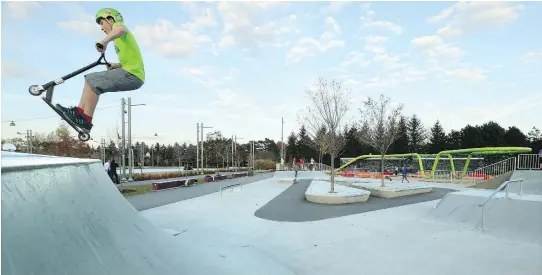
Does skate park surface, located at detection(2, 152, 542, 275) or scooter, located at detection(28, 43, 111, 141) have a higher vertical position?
scooter, located at detection(28, 43, 111, 141)

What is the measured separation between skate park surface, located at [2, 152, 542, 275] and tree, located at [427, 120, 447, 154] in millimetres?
48320

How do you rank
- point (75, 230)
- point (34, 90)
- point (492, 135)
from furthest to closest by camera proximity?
1. point (492, 135)
2. point (34, 90)
3. point (75, 230)

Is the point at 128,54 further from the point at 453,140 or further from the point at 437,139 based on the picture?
the point at 437,139

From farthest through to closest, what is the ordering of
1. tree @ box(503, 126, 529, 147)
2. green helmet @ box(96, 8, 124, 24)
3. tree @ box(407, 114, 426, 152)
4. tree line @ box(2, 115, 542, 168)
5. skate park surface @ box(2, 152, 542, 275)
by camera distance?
tree @ box(407, 114, 426, 152) < tree @ box(503, 126, 529, 147) < tree line @ box(2, 115, 542, 168) < green helmet @ box(96, 8, 124, 24) < skate park surface @ box(2, 152, 542, 275)

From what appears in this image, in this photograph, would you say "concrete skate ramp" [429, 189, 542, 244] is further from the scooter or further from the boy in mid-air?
the scooter

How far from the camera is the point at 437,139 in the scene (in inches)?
2302

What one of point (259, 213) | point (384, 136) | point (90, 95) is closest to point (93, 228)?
point (90, 95)

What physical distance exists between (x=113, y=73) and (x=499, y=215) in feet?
26.7

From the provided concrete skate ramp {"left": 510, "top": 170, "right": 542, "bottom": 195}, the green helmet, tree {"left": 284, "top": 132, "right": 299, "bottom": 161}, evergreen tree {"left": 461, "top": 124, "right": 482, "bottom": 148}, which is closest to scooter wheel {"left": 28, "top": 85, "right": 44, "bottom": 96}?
the green helmet

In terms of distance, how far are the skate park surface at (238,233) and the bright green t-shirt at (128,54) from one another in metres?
1.14

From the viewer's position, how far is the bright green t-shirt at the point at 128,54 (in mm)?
3594

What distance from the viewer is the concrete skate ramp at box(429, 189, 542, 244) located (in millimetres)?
6515

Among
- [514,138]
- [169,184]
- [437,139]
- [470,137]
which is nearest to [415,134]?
[437,139]

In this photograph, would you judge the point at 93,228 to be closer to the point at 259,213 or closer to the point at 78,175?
the point at 78,175
